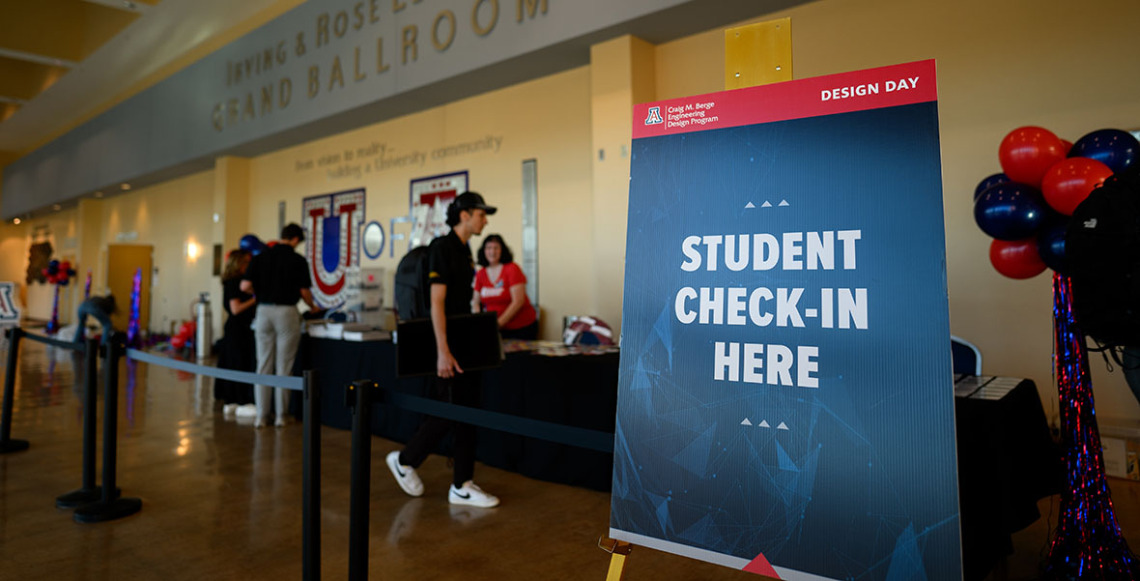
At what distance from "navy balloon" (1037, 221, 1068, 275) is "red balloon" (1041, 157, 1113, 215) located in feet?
0.31

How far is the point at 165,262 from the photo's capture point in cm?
1220

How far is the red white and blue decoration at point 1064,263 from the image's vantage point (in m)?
2.05

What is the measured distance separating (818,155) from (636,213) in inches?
16.7

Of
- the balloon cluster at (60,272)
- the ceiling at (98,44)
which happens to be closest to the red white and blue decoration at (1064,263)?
the ceiling at (98,44)

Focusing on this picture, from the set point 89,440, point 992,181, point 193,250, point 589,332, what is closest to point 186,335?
point 193,250

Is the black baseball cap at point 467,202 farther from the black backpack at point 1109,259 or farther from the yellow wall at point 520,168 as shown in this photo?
the yellow wall at point 520,168

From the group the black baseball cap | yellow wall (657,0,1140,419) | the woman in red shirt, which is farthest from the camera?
the woman in red shirt

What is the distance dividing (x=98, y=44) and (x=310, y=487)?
1333 cm

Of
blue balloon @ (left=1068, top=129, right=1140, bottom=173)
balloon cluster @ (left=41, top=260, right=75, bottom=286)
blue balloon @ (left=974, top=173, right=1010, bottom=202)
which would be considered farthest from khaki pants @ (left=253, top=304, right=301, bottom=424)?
balloon cluster @ (left=41, top=260, right=75, bottom=286)

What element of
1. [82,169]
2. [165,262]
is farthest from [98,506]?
[82,169]

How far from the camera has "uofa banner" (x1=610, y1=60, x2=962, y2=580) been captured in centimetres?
118

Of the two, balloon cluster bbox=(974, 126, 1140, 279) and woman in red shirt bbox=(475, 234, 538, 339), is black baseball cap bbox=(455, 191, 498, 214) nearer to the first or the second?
woman in red shirt bbox=(475, 234, 538, 339)

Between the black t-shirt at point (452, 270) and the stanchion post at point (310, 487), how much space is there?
3.24 ft

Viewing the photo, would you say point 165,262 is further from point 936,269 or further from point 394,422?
point 936,269
